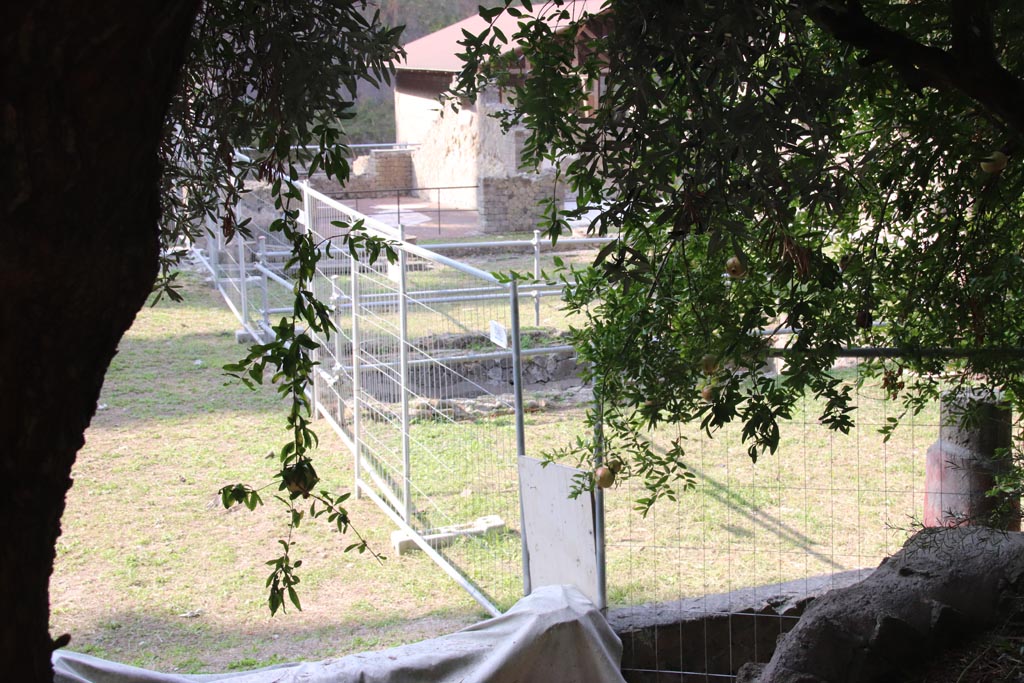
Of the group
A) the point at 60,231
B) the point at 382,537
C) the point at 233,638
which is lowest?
the point at 233,638

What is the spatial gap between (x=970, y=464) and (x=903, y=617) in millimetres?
1282

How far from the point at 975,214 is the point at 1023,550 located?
1.08 m

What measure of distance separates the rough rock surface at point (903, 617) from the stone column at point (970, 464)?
13cm

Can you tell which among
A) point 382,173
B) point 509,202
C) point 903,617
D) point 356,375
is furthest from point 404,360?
point 382,173

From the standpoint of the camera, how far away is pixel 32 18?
2.47 feet

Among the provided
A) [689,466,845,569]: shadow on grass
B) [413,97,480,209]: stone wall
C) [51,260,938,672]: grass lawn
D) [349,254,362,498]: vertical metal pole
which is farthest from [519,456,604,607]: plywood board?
[413,97,480,209]: stone wall

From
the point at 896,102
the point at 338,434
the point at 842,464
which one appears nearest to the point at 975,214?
the point at 896,102

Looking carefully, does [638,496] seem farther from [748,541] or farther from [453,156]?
[453,156]

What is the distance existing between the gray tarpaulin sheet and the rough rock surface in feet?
2.19

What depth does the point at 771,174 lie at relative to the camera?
1.33 m

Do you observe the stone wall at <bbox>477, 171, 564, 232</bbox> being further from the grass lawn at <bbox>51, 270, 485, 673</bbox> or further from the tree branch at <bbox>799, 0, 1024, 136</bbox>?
the tree branch at <bbox>799, 0, 1024, 136</bbox>

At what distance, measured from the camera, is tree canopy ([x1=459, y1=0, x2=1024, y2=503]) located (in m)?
1.32

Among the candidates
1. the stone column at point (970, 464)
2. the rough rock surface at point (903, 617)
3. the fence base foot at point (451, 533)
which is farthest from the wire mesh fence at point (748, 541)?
the rough rock surface at point (903, 617)

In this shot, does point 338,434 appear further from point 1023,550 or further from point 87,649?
point 1023,550
